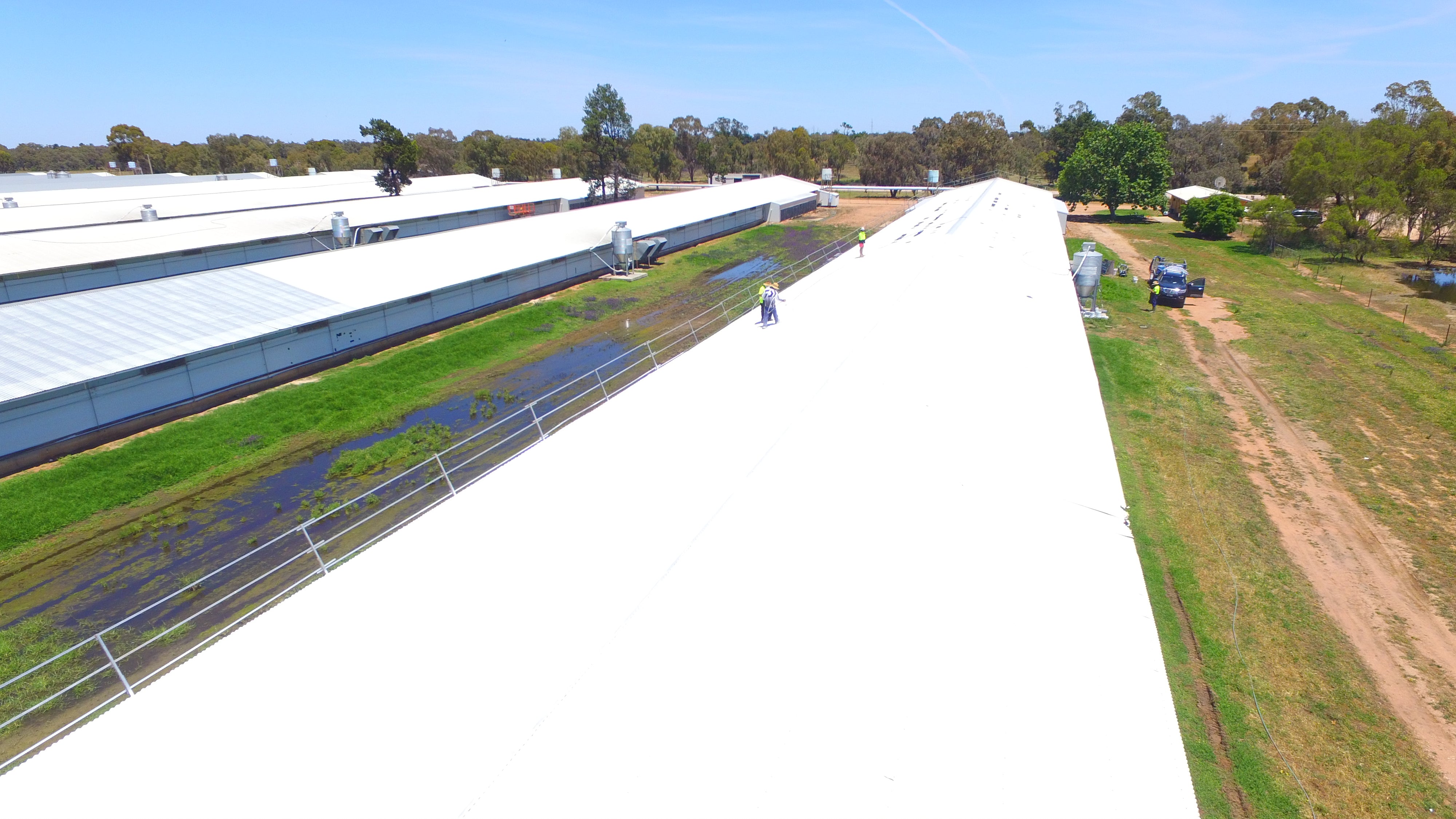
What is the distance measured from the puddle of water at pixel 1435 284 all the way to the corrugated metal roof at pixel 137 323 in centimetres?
6177

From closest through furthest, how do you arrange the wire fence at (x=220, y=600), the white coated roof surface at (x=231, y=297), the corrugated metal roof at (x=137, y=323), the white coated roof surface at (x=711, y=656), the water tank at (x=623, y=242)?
the white coated roof surface at (x=711, y=656), the wire fence at (x=220, y=600), the corrugated metal roof at (x=137, y=323), the white coated roof surface at (x=231, y=297), the water tank at (x=623, y=242)

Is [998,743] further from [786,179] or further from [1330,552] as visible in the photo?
[786,179]

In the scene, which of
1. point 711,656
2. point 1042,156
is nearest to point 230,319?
point 711,656

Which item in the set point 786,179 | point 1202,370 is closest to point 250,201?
point 786,179

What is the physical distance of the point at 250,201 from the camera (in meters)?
59.2

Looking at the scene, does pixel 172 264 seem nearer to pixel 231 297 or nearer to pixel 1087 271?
pixel 231 297

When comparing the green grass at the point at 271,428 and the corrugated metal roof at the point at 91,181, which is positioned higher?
the corrugated metal roof at the point at 91,181

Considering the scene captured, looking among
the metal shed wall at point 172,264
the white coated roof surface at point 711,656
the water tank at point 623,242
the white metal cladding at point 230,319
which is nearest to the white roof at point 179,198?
the metal shed wall at point 172,264

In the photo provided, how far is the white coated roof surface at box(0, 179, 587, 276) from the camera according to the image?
34844mm

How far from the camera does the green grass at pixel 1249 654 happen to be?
10609 millimetres

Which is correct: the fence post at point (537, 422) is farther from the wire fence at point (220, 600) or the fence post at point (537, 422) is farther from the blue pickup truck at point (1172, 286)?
the blue pickup truck at point (1172, 286)

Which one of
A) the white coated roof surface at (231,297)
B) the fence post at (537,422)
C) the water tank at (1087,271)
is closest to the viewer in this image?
the fence post at (537,422)

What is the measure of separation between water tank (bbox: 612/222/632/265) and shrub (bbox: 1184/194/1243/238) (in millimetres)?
54722

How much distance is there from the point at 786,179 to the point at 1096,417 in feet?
247
